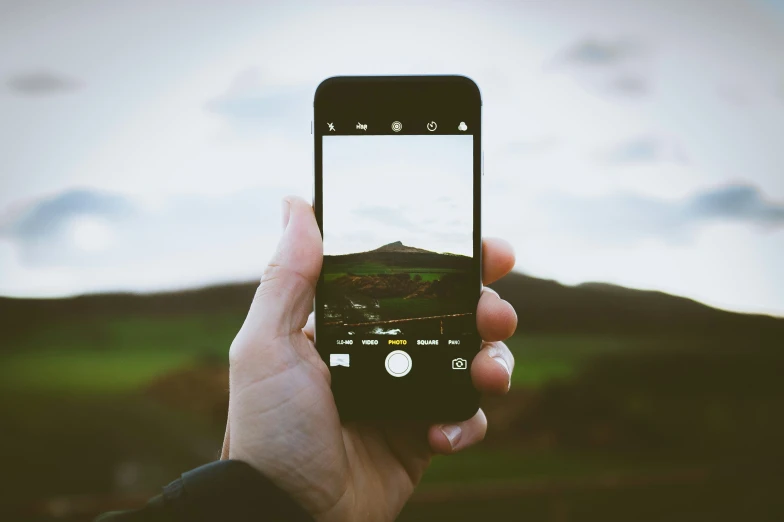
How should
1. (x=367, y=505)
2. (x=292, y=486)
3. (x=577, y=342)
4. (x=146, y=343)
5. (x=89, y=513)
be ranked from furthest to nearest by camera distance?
1. (x=146, y=343)
2. (x=577, y=342)
3. (x=89, y=513)
4. (x=367, y=505)
5. (x=292, y=486)

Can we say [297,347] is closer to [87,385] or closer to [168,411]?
[168,411]

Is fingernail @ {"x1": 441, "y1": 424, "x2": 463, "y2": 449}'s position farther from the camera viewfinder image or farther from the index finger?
the index finger

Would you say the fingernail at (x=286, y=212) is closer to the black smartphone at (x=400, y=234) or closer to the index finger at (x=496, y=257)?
Result: the black smartphone at (x=400, y=234)

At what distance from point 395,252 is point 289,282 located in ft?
0.92

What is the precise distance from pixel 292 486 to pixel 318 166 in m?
0.78

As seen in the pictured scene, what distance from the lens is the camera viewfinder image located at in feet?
4.56

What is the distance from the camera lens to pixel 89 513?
128 inches

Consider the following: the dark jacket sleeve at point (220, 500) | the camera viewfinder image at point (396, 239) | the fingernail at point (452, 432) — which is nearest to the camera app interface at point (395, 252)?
the camera viewfinder image at point (396, 239)

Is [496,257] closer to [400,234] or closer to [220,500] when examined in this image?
[400,234]

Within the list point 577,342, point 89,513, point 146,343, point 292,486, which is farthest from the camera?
point 146,343

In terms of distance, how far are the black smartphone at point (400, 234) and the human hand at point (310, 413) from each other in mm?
52

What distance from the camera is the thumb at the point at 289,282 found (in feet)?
4.25

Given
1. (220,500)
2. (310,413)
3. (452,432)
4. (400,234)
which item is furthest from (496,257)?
(220,500)

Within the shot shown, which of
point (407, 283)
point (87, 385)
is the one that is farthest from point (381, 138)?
point (87, 385)
